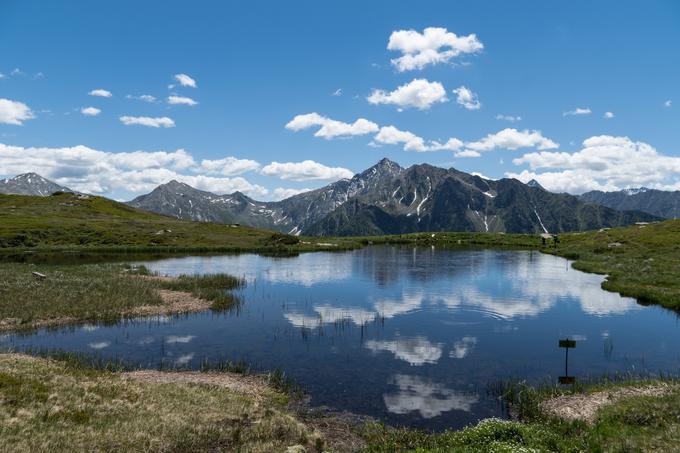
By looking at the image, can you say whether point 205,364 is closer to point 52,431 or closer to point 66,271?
point 52,431

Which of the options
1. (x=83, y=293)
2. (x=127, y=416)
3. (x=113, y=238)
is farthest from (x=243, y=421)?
(x=113, y=238)

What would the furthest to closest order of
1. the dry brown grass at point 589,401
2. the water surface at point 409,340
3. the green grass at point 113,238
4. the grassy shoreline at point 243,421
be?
1. the green grass at point 113,238
2. the water surface at point 409,340
3. the dry brown grass at point 589,401
4. the grassy shoreline at point 243,421

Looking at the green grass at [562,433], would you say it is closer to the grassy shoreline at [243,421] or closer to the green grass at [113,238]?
the grassy shoreline at [243,421]

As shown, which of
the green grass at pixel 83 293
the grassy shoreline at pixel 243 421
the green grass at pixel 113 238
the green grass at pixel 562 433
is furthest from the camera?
the green grass at pixel 113 238

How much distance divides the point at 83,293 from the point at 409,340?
4464cm

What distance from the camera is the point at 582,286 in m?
80.6

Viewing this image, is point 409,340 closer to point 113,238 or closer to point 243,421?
point 243,421

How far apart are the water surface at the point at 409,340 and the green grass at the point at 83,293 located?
14.3 feet

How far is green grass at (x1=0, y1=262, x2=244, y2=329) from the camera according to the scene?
163 ft

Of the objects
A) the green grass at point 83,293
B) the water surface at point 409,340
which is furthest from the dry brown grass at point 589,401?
the green grass at point 83,293

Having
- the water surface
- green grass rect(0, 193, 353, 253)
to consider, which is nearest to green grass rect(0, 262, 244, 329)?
the water surface

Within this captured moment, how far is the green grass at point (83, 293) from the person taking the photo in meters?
49.8

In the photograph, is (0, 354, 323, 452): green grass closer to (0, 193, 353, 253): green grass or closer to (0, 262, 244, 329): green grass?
(0, 262, 244, 329): green grass

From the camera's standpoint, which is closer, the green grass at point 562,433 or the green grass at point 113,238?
the green grass at point 562,433
